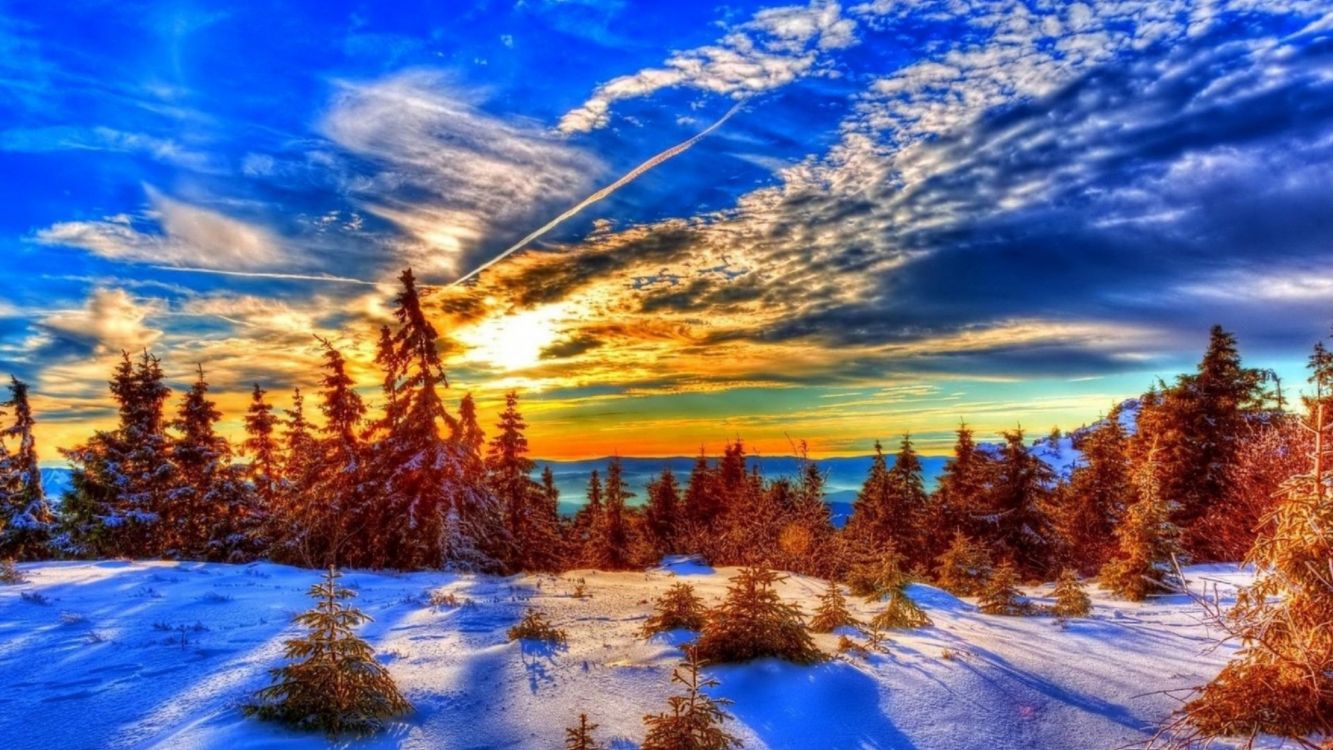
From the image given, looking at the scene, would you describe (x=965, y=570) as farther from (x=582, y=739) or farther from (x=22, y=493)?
(x=22, y=493)

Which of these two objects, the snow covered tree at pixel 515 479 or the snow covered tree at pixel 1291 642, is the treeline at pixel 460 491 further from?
the snow covered tree at pixel 1291 642

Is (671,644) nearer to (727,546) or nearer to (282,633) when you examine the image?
(282,633)

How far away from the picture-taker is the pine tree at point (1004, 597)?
31.5 feet

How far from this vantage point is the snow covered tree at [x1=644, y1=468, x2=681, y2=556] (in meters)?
43.9

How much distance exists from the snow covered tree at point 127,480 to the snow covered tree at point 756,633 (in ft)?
79.3

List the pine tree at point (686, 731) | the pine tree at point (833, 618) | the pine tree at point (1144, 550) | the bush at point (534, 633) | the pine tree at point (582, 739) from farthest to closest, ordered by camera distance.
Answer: the pine tree at point (1144, 550) → the pine tree at point (833, 618) → the bush at point (534, 633) → the pine tree at point (686, 731) → the pine tree at point (582, 739)

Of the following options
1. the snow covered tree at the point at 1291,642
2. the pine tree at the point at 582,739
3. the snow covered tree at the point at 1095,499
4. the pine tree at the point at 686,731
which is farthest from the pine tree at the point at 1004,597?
the snow covered tree at the point at 1095,499

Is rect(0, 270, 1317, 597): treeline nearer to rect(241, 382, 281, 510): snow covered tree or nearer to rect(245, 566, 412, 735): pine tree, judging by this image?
rect(241, 382, 281, 510): snow covered tree

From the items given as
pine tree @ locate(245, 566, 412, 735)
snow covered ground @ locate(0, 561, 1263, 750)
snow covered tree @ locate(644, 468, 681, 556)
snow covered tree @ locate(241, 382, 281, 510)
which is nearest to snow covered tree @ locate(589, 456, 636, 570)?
snow covered tree @ locate(644, 468, 681, 556)

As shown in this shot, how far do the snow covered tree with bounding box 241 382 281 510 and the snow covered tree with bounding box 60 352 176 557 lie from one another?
3.57m

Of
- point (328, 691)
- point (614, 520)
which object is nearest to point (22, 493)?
point (614, 520)

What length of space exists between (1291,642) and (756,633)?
4.20m

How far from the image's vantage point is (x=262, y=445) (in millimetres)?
27344

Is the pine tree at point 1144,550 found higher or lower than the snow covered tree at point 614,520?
higher
